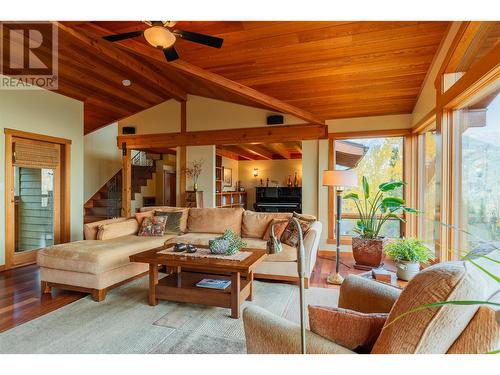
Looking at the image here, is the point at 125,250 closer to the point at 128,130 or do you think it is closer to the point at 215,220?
the point at 215,220

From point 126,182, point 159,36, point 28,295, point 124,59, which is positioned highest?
point 124,59

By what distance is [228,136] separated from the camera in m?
6.09

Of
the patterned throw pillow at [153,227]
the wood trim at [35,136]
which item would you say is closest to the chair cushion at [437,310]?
the patterned throw pillow at [153,227]

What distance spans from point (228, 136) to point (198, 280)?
3.75 m

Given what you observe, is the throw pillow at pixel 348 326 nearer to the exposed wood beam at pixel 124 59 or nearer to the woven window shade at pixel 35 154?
the exposed wood beam at pixel 124 59

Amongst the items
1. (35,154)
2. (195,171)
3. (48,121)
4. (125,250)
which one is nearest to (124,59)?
(48,121)

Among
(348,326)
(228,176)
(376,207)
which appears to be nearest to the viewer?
(348,326)

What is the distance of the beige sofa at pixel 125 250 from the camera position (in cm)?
297

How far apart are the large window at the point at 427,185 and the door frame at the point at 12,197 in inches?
238

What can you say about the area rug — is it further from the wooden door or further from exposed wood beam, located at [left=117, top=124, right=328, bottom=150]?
the wooden door

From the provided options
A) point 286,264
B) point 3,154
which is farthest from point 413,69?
point 3,154

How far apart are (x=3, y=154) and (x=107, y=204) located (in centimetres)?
Answer: 371

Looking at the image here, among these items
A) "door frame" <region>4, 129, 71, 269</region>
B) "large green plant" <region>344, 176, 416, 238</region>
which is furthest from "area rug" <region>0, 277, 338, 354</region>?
"door frame" <region>4, 129, 71, 269</region>

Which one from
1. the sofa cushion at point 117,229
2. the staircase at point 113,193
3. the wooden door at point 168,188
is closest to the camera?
the sofa cushion at point 117,229
